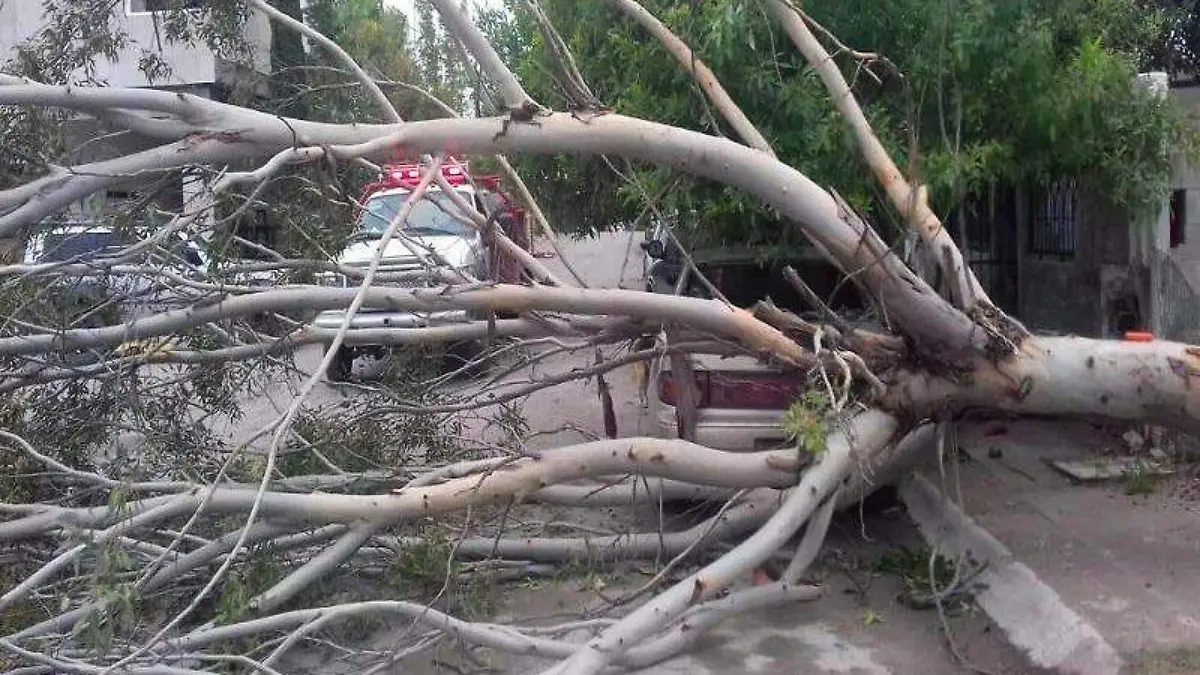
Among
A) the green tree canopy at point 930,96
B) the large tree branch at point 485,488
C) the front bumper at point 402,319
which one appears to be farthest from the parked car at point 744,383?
the front bumper at point 402,319

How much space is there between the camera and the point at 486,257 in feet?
25.9

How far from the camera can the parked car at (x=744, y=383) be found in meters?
7.51

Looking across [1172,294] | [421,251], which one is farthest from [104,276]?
[1172,294]

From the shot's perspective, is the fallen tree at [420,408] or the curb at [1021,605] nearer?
the fallen tree at [420,408]

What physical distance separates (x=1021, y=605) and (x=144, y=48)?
20.2ft

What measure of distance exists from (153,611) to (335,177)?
218 cm

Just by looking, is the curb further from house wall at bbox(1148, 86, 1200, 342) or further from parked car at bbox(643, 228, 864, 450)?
house wall at bbox(1148, 86, 1200, 342)

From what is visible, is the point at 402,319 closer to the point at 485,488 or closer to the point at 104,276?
the point at 104,276

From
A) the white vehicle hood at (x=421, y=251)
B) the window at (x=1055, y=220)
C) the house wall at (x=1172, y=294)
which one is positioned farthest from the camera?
the window at (x=1055, y=220)

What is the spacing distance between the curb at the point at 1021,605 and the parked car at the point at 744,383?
1.07 metres

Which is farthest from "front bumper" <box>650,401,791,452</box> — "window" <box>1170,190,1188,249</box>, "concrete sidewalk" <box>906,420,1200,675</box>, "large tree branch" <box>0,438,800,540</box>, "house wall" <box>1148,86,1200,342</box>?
"window" <box>1170,190,1188,249</box>

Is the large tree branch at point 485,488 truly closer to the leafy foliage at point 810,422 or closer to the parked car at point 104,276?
the leafy foliage at point 810,422

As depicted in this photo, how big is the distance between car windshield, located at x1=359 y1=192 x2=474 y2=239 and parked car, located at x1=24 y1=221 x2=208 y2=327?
105cm

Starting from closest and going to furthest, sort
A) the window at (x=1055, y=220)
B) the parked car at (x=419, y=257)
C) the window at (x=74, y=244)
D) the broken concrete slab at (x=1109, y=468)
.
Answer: the window at (x=74, y=244), the parked car at (x=419, y=257), the broken concrete slab at (x=1109, y=468), the window at (x=1055, y=220)
